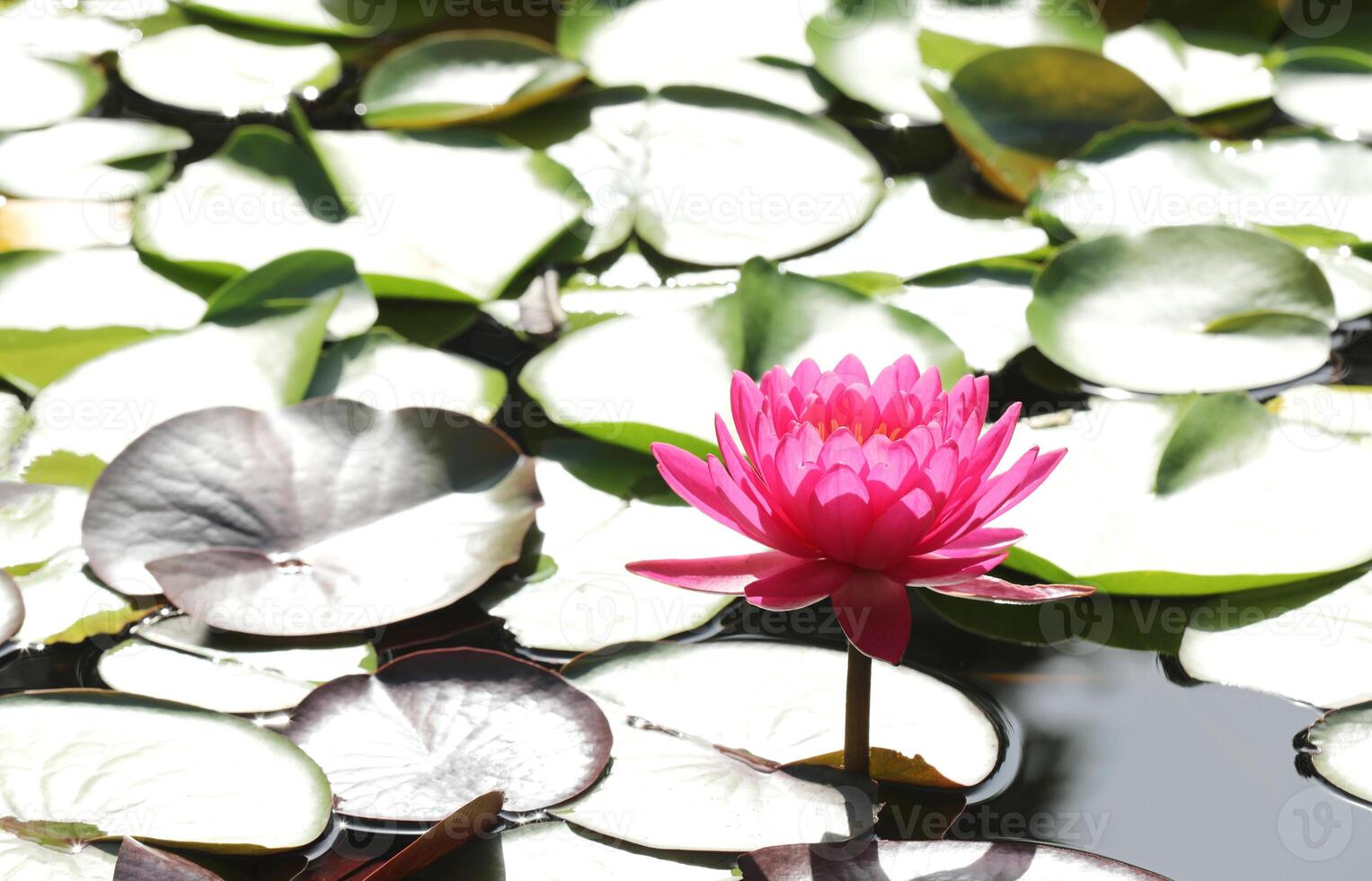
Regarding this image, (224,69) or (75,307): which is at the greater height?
(224,69)

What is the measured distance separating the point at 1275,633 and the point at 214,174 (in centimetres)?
178

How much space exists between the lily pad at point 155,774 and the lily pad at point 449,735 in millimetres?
51

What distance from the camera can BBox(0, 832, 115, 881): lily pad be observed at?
1.04 meters

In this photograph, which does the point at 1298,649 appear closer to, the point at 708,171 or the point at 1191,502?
the point at 1191,502

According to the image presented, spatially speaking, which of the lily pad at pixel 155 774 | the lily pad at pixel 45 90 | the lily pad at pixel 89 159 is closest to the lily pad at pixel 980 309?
the lily pad at pixel 155 774

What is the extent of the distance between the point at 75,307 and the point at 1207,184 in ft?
6.05

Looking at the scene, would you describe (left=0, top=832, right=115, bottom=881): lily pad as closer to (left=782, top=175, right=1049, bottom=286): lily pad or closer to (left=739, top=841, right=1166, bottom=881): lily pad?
(left=739, top=841, right=1166, bottom=881): lily pad

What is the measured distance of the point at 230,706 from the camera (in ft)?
4.16

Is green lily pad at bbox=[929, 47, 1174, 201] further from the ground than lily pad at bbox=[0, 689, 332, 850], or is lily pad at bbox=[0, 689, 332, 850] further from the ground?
green lily pad at bbox=[929, 47, 1174, 201]

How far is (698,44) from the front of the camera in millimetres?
2639

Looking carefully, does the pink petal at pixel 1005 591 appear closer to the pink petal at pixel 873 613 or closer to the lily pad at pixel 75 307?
the pink petal at pixel 873 613

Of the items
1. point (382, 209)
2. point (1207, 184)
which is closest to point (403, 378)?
point (382, 209)

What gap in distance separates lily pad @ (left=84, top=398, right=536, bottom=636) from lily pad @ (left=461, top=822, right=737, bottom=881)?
0.34 m

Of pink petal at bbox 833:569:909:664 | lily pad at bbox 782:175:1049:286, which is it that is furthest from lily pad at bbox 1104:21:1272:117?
pink petal at bbox 833:569:909:664
